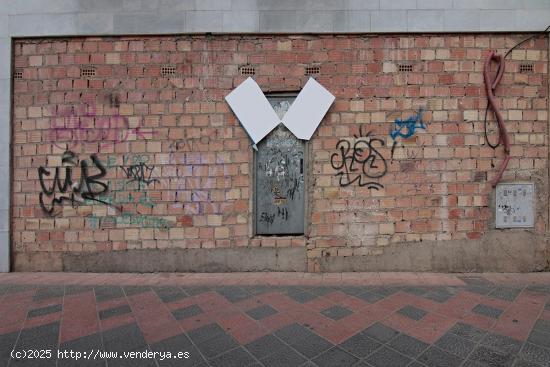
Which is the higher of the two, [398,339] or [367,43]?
[367,43]

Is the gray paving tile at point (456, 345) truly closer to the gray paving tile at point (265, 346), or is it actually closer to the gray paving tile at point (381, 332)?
the gray paving tile at point (381, 332)

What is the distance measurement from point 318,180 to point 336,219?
2.39 ft

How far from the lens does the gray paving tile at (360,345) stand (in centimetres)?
246

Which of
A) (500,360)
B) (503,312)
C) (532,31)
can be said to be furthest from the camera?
(532,31)

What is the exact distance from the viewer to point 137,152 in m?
4.61

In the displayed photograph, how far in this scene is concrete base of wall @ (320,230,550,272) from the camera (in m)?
4.49

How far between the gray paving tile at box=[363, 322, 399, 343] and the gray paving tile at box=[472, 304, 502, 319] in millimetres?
1228

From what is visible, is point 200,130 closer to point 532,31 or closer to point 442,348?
point 442,348

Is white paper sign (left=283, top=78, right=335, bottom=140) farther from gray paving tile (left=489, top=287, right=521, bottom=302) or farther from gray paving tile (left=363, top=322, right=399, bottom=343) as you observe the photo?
gray paving tile (left=489, top=287, right=521, bottom=302)

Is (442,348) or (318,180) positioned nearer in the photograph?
(442,348)

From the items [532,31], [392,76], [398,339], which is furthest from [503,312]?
[532,31]

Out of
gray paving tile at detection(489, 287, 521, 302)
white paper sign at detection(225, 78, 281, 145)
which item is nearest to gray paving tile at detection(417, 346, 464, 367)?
gray paving tile at detection(489, 287, 521, 302)

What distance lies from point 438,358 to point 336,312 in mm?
1074

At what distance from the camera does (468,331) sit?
2771 mm
